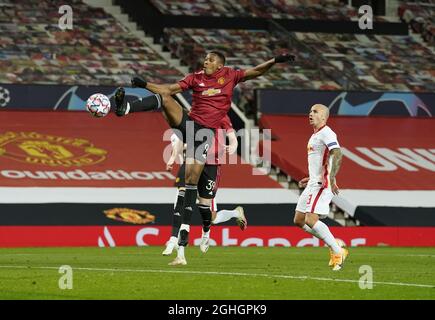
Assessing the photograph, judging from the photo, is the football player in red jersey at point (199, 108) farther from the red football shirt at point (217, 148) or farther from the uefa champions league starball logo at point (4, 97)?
the uefa champions league starball logo at point (4, 97)

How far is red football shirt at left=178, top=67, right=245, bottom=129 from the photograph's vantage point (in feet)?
54.2

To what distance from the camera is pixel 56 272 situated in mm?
14773

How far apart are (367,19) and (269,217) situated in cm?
1269

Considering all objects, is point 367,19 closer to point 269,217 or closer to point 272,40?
point 272,40

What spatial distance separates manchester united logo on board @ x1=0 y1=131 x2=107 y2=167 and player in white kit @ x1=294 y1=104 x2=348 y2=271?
14773mm

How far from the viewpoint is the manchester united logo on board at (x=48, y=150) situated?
30156 millimetres

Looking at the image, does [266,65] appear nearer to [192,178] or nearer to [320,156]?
[320,156]

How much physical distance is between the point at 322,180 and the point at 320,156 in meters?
0.34

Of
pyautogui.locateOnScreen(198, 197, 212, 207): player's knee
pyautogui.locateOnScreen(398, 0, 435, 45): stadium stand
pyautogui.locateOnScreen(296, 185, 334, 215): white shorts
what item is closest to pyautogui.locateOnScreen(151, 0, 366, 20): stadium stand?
pyautogui.locateOnScreen(398, 0, 435, 45): stadium stand

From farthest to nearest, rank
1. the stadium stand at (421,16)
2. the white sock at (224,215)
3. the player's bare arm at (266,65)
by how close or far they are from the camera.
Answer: the stadium stand at (421,16)
the white sock at (224,215)
the player's bare arm at (266,65)

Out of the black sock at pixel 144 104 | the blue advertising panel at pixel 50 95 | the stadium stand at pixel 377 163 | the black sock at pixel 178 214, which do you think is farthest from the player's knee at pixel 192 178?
the blue advertising panel at pixel 50 95

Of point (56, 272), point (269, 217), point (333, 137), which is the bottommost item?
point (269, 217)
